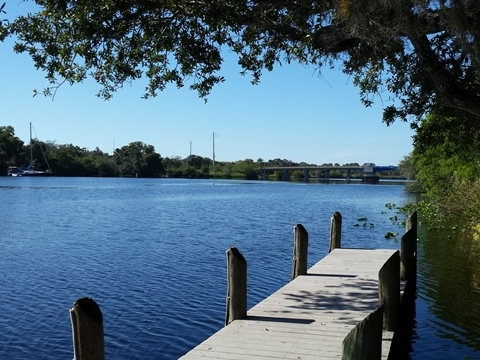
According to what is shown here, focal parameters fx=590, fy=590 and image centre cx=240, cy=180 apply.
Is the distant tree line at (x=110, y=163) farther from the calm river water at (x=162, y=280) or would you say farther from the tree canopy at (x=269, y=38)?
the tree canopy at (x=269, y=38)

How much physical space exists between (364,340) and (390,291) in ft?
16.3

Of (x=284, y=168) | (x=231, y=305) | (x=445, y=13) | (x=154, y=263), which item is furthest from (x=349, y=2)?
(x=284, y=168)

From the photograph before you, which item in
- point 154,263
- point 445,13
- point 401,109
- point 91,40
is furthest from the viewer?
point 154,263

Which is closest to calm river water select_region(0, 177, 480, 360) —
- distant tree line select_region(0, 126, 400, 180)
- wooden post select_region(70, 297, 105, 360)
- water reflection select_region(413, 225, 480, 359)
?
water reflection select_region(413, 225, 480, 359)

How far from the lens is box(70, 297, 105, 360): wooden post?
640 centimetres

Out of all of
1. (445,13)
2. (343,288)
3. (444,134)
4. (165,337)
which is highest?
(445,13)

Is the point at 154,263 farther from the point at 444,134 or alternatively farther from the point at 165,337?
the point at 444,134

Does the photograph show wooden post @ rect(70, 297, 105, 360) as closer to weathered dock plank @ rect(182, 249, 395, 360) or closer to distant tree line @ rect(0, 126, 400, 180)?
weathered dock plank @ rect(182, 249, 395, 360)

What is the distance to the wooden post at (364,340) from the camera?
5804 millimetres

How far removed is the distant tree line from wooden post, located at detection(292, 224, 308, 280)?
5953 inches

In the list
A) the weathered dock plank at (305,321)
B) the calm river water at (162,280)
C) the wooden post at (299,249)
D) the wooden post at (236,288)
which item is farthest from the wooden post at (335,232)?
the wooden post at (236,288)

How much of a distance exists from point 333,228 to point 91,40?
10.1 meters

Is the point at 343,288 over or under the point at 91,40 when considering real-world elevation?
under

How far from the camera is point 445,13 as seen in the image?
9.11m
